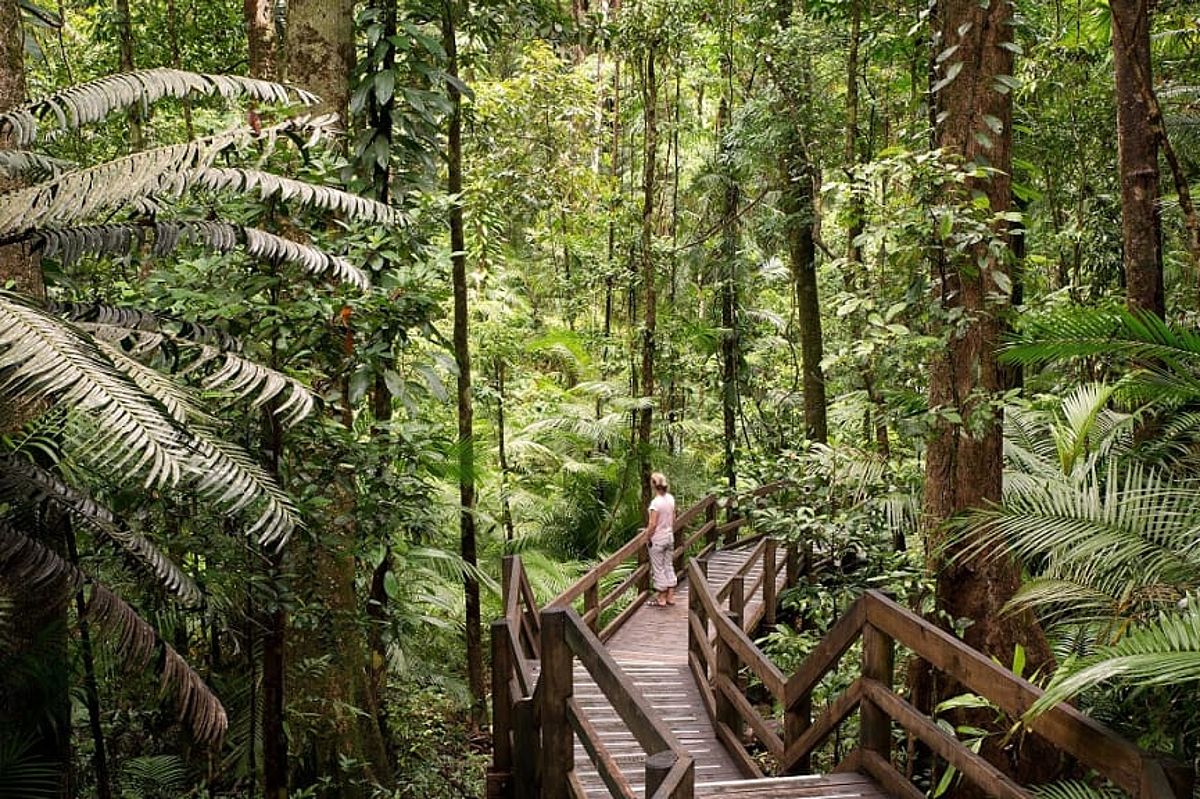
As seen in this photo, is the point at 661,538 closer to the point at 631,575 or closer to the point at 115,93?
the point at 631,575

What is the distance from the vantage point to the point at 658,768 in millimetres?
2898

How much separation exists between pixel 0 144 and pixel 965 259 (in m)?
4.48

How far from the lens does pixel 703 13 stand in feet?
38.1

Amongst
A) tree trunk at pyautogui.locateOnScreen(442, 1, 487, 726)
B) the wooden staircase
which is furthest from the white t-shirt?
tree trunk at pyautogui.locateOnScreen(442, 1, 487, 726)

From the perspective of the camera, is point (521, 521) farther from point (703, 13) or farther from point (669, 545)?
point (703, 13)

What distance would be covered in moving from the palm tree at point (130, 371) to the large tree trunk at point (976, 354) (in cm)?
282

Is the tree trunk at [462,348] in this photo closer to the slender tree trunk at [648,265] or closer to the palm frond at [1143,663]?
the slender tree trunk at [648,265]

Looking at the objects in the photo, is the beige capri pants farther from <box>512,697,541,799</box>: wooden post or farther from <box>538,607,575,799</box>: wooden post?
<box>538,607,575,799</box>: wooden post

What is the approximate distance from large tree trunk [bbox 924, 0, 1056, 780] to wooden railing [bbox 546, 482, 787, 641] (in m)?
2.33

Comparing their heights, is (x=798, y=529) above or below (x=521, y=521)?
above

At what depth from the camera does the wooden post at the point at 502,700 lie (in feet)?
19.2

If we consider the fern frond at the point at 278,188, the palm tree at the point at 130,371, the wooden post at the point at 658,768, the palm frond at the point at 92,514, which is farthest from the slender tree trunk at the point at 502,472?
the wooden post at the point at 658,768

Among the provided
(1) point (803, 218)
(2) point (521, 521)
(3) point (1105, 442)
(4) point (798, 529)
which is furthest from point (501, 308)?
(3) point (1105, 442)

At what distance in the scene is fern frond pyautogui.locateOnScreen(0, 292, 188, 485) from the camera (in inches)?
119
